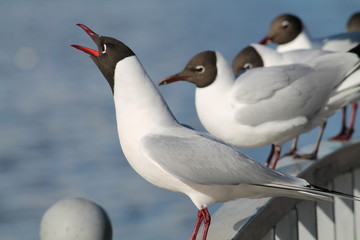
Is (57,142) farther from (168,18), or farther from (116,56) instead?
(116,56)

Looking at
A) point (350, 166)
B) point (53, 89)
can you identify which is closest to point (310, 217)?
point (350, 166)

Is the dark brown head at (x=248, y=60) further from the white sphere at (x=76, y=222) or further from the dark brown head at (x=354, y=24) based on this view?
the white sphere at (x=76, y=222)

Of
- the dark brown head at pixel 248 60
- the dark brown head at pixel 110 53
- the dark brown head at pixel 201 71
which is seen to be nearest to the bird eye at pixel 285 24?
the dark brown head at pixel 248 60

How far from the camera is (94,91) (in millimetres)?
8102

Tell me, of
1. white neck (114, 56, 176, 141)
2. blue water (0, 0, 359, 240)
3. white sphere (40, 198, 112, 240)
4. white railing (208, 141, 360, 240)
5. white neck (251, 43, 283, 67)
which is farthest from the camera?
blue water (0, 0, 359, 240)

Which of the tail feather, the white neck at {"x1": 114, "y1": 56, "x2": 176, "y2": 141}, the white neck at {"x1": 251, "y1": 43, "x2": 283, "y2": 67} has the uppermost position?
the white neck at {"x1": 114, "y1": 56, "x2": 176, "y2": 141}

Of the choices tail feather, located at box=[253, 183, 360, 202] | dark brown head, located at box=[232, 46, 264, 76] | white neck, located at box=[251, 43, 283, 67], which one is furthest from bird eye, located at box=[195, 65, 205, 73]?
tail feather, located at box=[253, 183, 360, 202]

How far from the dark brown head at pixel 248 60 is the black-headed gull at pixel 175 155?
190 cm

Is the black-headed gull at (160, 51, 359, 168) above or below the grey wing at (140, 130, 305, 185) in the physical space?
below

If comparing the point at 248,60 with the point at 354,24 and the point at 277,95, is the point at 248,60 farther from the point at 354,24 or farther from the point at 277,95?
the point at 354,24

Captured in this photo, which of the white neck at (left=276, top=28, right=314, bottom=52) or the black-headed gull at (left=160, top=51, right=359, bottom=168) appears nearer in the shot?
the black-headed gull at (left=160, top=51, right=359, bottom=168)

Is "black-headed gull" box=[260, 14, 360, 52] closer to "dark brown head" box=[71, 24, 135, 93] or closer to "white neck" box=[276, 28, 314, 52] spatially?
"white neck" box=[276, 28, 314, 52]

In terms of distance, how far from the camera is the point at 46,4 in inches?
470

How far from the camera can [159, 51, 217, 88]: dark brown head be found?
11.1ft
